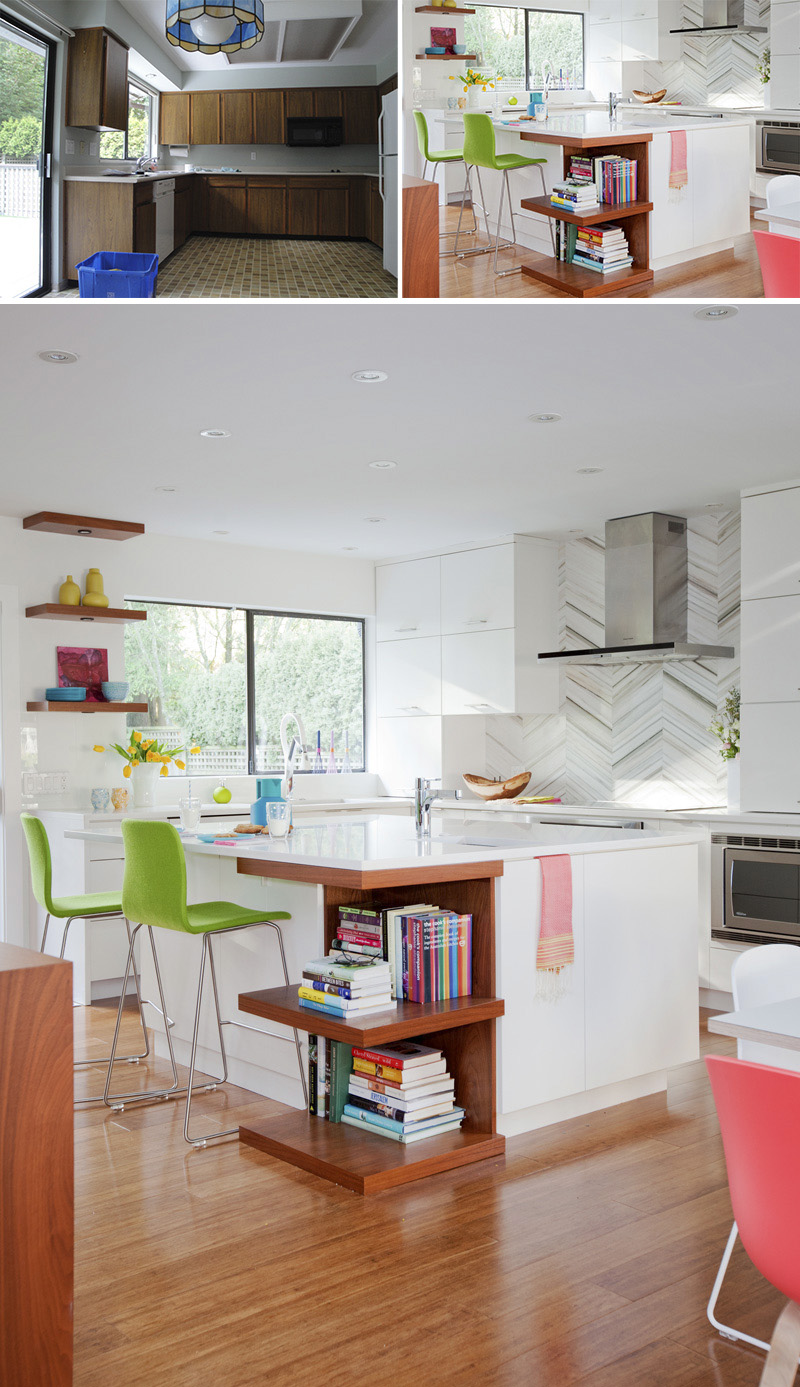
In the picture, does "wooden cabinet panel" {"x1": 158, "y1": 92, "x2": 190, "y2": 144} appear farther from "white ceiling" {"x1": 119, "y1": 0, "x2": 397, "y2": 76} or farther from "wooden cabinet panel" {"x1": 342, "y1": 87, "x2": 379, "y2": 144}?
"wooden cabinet panel" {"x1": 342, "y1": 87, "x2": 379, "y2": 144}

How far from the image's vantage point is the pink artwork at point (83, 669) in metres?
6.02

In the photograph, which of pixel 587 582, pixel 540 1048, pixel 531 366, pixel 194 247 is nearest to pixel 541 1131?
pixel 540 1048

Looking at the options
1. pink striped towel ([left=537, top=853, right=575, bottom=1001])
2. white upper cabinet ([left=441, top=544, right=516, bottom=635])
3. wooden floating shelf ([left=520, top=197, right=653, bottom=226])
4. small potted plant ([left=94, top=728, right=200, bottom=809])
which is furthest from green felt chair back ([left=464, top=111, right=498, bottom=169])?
small potted plant ([left=94, top=728, right=200, bottom=809])

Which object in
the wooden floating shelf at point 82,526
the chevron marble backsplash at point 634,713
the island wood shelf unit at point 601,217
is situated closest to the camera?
the island wood shelf unit at point 601,217

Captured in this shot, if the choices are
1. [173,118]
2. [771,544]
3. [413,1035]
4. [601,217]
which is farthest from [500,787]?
[173,118]

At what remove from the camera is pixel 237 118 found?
2387mm

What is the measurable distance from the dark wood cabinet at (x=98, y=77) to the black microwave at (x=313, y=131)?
36 centimetres

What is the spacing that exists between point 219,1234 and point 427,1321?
68 cm

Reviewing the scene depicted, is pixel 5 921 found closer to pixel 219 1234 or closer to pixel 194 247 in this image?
pixel 219 1234

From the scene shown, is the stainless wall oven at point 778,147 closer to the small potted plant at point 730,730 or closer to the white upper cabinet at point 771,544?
the white upper cabinet at point 771,544

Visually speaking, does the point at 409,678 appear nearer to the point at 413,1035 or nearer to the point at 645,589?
the point at 645,589

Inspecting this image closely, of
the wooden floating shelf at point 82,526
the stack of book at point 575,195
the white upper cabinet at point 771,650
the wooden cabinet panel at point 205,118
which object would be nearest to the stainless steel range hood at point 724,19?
the stack of book at point 575,195

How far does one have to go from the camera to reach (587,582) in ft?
21.9

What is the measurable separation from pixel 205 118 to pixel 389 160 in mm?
426
